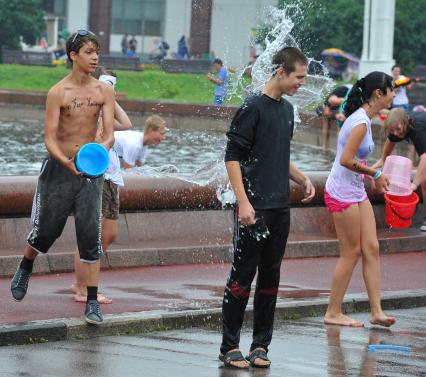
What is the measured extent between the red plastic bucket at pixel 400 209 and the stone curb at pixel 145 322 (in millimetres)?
3267

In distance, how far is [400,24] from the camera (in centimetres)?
5388

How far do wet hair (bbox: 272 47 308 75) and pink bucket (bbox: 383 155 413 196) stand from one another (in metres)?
5.08

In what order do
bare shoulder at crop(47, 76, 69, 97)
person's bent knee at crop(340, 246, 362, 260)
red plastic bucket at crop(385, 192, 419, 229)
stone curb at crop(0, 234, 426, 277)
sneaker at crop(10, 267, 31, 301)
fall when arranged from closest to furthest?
1. bare shoulder at crop(47, 76, 69, 97)
2. sneaker at crop(10, 267, 31, 301)
3. person's bent knee at crop(340, 246, 362, 260)
4. stone curb at crop(0, 234, 426, 277)
5. red plastic bucket at crop(385, 192, 419, 229)

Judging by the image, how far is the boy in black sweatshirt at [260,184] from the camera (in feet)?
24.9

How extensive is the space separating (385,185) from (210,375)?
222 centimetres

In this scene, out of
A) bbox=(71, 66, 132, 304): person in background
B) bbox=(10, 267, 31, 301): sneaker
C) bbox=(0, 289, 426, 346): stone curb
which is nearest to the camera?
bbox=(0, 289, 426, 346): stone curb

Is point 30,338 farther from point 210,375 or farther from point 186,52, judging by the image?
point 186,52

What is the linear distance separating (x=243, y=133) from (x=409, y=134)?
16.7ft

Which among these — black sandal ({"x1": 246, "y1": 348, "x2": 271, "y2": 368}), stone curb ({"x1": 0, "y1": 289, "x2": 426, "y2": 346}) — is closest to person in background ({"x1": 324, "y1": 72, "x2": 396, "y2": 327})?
stone curb ({"x1": 0, "y1": 289, "x2": 426, "y2": 346})

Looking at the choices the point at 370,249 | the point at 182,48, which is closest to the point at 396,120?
the point at 370,249

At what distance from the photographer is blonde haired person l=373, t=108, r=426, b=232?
38.5ft

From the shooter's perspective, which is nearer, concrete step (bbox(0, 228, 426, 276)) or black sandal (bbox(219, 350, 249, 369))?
black sandal (bbox(219, 350, 249, 369))

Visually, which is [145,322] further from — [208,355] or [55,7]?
[55,7]

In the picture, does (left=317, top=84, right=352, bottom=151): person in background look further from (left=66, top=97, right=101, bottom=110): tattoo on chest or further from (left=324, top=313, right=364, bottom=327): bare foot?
(left=66, top=97, right=101, bottom=110): tattoo on chest
